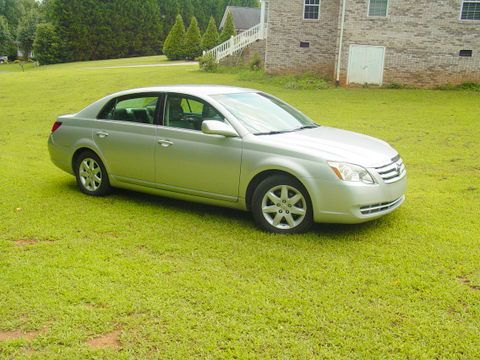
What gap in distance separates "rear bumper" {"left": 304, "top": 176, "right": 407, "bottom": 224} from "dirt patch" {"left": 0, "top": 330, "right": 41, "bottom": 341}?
9.43 ft

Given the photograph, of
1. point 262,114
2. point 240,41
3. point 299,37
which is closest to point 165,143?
point 262,114

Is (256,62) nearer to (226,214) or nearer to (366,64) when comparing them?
(366,64)

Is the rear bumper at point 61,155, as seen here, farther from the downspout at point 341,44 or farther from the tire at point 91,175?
the downspout at point 341,44

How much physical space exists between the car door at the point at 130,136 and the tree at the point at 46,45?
54541mm

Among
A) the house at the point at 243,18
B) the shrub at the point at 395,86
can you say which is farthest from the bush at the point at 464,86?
the house at the point at 243,18

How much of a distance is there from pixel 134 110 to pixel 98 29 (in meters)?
57.5

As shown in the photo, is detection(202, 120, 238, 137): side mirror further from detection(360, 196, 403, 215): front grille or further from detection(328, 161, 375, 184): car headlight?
detection(360, 196, 403, 215): front grille

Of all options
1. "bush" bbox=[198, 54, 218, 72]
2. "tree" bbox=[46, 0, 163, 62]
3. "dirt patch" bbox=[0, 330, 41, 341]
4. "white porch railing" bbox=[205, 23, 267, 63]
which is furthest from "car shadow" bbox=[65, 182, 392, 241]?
"tree" bbox=[46, 0, 163, 62]

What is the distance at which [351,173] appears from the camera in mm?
5031

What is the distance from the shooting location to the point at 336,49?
22.2m

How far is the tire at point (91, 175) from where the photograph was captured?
670cm

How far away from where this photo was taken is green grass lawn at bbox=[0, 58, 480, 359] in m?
3.33

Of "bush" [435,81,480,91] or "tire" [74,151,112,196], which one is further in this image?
"bush" [435,81,480,91]

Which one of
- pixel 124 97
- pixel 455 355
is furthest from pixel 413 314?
pixel 124 97
